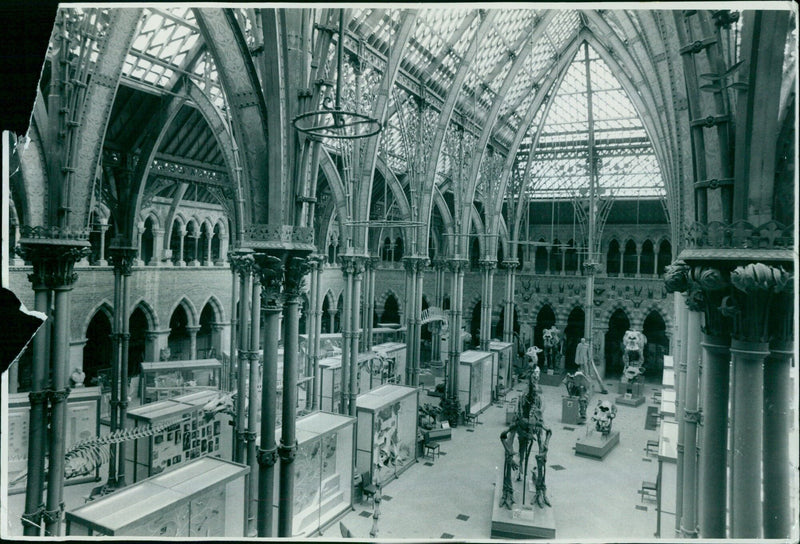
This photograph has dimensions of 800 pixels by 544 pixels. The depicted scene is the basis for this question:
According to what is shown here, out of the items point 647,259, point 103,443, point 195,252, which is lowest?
point 103,443

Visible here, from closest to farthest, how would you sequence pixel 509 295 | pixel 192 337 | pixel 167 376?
pixel 167 376, pixel 192 337, pixel 509 295

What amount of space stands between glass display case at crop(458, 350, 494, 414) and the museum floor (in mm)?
1738

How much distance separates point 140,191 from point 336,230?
19977 millimetres

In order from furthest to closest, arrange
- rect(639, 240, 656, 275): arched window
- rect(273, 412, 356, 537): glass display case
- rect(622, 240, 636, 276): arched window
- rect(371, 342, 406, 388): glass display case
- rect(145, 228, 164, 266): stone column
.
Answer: rect(622, 240, 636, 276): arched window, rect(639, 240, 656, 275): arched window, rect(145, 228, 164, 266): stone column, rect(371, 342, 406, 388): glass display case, rect(273, 412, 356, 537): glass display case

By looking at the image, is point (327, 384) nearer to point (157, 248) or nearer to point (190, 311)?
point (190, 311)

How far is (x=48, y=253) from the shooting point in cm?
845

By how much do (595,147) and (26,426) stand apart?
24975 mm

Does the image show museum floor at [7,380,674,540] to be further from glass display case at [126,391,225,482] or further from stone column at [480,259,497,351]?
stone column at [480,259,497,351]

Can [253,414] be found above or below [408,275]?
below

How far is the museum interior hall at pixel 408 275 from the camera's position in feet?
11.2

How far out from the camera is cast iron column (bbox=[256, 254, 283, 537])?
22.2ft

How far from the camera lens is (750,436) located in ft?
11.0

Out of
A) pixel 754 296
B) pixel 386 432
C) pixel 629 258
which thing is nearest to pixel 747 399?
pixel 754 296

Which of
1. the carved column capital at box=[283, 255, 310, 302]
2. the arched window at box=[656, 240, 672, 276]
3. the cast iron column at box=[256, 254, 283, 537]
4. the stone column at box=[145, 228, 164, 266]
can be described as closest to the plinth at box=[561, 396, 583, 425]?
the arched window at box=[656, 240, 672, 276]
